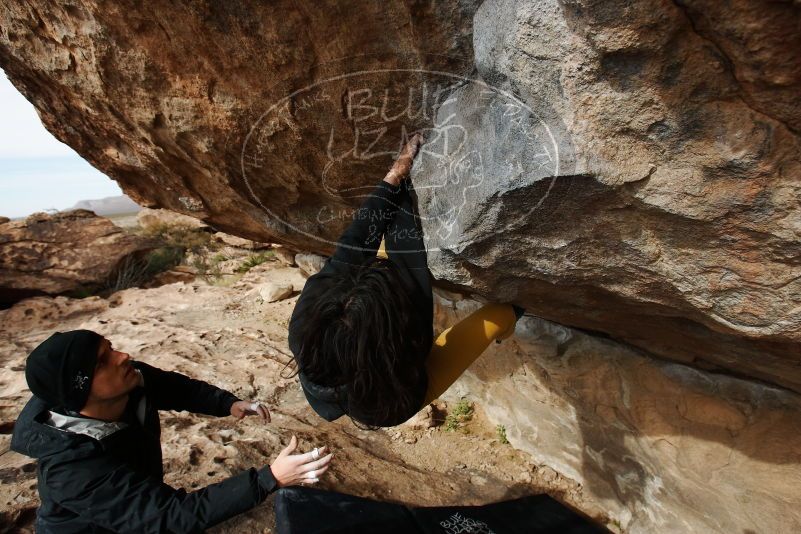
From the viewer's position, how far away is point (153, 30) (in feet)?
5.50

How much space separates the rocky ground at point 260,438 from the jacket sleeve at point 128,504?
2.75 feet

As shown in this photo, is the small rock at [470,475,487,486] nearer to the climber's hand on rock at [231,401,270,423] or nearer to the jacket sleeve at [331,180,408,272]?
the climber's hand on rock at [231,401,270,423]

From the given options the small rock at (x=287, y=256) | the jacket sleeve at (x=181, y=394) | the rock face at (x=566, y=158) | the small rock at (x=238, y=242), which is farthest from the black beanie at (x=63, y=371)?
the small rock at (x=238, y=242)

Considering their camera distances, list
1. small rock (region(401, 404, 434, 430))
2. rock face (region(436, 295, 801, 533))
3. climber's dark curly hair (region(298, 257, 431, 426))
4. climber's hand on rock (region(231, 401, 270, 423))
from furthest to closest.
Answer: small rock (region(401, 404, 434, 430))
climber's hand on rock (region(231, 401, 270, 423))
rock face (region(436, 295, 801, 533))
climber's dark curly hair (region(298, 257, 431, 426))

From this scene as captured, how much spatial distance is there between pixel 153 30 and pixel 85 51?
0.44 meters

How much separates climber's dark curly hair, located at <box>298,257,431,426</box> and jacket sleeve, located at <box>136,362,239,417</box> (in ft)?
2.81

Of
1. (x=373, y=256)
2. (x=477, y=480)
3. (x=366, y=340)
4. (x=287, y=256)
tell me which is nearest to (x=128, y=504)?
(x=366, y=340)

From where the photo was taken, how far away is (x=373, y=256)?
1664mm

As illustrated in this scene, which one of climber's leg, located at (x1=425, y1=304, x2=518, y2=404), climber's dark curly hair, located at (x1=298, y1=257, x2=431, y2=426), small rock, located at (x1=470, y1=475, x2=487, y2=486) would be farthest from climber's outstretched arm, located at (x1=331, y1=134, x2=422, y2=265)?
small rock, located at (x1=470, y1=475, x2=487, y2=486)

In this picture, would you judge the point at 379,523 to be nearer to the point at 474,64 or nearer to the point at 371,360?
the point at 371,360

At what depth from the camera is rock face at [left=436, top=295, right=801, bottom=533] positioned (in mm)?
1832

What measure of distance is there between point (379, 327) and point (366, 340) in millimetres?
53

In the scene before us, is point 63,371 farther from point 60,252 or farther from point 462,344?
point 60,252

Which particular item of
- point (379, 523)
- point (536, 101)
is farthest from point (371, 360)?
point (379, 523)
